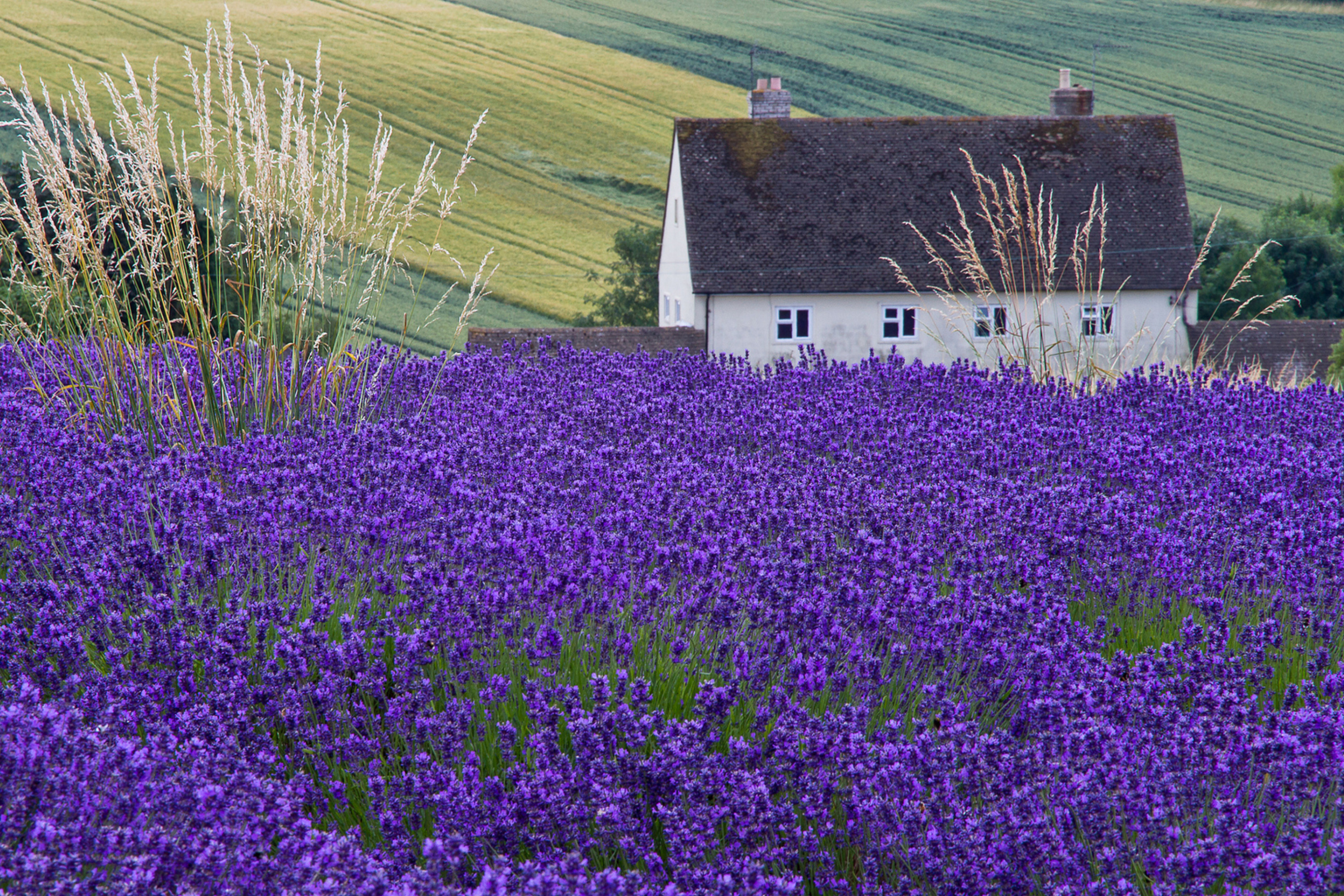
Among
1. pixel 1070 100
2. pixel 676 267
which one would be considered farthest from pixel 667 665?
pixel 1070 100

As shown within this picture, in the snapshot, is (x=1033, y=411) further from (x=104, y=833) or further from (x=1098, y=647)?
(x=104, y=833)

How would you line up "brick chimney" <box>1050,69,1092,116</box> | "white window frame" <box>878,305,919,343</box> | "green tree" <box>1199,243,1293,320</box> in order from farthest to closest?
"green tree" <box>1199,243,1293,320</box>, "brick chimney" <box>1050,69,1092,116</box>, "white window frame" <box>878,305,919,343</box>

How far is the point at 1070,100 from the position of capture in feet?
93.0

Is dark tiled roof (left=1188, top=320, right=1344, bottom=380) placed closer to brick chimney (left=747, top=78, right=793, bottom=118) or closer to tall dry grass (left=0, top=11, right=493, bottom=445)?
brick chimney (left=747, top=78, right=793, bottom=118)

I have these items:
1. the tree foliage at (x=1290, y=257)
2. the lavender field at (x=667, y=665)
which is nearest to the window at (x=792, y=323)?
the tree foliage at (x=1290, y=257)

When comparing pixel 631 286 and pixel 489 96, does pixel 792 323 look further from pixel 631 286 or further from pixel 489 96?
pixel 489 96

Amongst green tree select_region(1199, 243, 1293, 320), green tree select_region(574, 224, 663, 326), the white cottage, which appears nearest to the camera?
the white cottage

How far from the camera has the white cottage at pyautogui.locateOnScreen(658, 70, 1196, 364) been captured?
82.0ft

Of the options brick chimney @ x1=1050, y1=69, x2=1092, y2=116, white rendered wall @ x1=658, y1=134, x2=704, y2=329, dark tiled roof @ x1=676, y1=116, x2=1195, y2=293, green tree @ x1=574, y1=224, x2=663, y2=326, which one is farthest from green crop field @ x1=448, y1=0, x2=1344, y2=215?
white rendered wall @ x1=658, y1=134, x2=704, y2=329

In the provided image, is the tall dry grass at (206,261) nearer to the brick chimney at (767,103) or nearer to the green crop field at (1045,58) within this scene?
the brick chimney at (767,103)

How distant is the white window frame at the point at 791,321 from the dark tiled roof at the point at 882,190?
53 cm

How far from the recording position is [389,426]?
4.70m

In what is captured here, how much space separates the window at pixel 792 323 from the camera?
25.5 m

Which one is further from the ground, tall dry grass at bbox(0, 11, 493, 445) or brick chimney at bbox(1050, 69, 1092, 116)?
brick chimney at bbox(1050, 69, 1092, 116)
